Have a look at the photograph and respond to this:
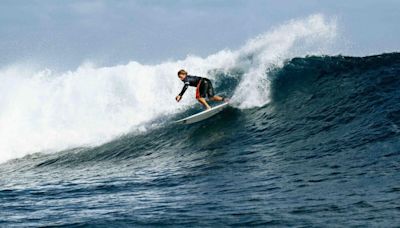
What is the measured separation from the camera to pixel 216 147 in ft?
38.4

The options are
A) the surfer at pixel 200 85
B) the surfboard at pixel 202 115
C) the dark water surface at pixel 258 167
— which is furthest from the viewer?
the surfboard at pixel 202 115

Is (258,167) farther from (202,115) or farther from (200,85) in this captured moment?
(202,115)

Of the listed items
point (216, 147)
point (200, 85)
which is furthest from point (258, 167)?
point (200, 85)

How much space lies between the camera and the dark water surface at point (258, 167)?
6566 mm

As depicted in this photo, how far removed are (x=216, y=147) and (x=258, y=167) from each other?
2.60 metres

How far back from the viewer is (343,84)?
14.3 m

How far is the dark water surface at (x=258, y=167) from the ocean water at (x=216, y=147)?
34 mm

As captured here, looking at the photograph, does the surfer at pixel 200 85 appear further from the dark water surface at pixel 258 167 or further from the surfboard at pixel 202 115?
the dark water surface at pixel 258 167

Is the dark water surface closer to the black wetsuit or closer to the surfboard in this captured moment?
the surfboard

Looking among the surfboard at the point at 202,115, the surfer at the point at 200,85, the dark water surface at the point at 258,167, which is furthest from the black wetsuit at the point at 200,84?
the dark water surface at the point at 258,167

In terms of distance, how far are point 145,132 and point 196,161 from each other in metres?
4.38

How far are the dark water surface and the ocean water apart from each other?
0.11ft

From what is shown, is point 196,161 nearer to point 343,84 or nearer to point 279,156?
point 279,156

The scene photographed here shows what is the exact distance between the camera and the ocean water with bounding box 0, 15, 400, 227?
684 cm
